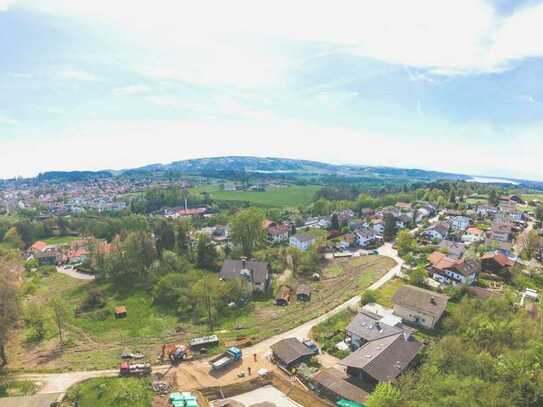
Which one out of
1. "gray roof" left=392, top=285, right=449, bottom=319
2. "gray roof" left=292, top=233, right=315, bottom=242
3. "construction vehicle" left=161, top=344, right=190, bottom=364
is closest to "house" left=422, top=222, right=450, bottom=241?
"gray roof" left=292, top=233, right=315, bottom=242

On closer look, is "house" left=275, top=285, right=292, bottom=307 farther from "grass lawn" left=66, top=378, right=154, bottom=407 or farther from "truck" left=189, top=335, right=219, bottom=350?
"grass lawn" left=66, top=378, right=154, bottom=407

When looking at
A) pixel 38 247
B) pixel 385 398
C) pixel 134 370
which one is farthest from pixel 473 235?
pixel 38 247

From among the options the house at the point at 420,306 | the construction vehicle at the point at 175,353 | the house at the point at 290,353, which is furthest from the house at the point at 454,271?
the construction vehicle at the point at 175,353

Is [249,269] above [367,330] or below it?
above

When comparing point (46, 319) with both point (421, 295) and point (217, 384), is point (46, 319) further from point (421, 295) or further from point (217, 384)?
point (421, 295)

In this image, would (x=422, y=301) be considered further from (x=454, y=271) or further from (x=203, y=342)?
(x=203, y=342)

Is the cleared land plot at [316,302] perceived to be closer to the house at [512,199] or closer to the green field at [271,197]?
the green field at [271,197]
